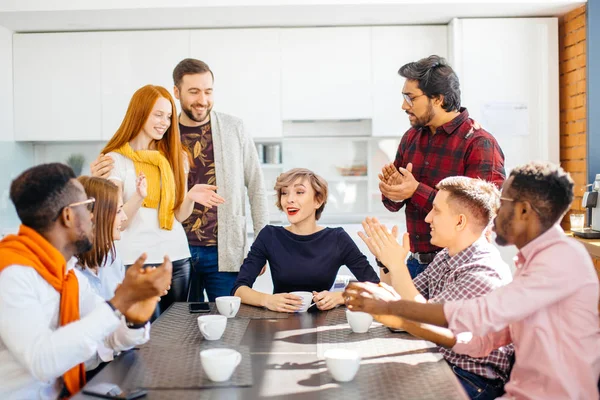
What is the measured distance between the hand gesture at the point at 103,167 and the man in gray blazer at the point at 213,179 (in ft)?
1.90

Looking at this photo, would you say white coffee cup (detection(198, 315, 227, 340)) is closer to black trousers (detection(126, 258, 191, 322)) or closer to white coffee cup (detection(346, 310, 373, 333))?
white coffee cup (detection(346, 310, 373, 333))

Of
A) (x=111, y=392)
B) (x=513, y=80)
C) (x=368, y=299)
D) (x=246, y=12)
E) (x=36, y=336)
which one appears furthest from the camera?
(x=513, y=80)

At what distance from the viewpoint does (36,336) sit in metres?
1.38

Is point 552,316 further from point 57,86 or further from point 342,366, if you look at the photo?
point 57,86

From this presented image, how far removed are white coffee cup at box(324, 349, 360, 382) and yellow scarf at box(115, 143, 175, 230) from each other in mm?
1385

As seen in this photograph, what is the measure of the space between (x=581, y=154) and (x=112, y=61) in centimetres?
342

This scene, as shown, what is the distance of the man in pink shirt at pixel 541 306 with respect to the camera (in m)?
1.44

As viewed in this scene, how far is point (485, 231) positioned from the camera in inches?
77.8

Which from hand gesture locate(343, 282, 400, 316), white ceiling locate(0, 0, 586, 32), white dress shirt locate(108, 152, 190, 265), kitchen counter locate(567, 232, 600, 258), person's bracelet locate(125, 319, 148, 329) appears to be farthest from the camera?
white ceiling locate(0, 0, 586, 32)

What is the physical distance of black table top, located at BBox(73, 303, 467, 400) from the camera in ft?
4.20

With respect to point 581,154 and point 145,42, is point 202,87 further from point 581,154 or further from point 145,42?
point 581,154

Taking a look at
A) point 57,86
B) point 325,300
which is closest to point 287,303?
point 325,300

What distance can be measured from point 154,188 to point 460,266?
51.5 inches

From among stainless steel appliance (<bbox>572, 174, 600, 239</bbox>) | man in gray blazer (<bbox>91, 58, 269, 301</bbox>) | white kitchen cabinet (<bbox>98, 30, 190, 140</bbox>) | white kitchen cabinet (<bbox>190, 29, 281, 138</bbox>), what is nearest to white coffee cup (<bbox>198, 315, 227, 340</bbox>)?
man in gray blazer (<bbox>91, 58, 269, 301</bbox>)
